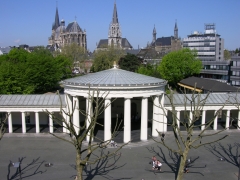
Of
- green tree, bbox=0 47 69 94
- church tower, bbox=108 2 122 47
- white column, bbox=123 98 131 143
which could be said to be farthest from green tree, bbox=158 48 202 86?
church tower, bbox=108 2 122 47

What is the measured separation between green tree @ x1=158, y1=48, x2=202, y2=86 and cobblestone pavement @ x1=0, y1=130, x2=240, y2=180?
161 feet

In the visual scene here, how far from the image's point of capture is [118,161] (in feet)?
87.9

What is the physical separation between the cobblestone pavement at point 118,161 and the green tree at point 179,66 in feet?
161

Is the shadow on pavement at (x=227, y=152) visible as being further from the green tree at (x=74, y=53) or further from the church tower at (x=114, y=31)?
the church tower at (x=114, y=31)

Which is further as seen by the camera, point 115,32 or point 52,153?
point 115,32

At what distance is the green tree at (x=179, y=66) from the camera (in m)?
81.2

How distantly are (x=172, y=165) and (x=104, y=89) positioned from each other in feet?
38.6

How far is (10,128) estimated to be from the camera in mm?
36531

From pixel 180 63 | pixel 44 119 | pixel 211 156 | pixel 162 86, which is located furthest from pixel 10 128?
pixel 180 63

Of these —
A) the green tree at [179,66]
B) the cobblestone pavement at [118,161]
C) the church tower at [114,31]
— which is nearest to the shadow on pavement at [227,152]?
the cobblestone pavement at [118,161]

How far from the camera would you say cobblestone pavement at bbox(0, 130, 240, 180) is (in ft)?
77.1

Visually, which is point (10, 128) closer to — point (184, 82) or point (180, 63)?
point (184, 82)

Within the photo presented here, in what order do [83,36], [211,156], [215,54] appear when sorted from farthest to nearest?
1. [83,36]
2. [215,54]
3. [211,156]

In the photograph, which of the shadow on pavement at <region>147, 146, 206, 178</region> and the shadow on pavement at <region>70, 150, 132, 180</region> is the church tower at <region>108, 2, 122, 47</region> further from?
the shadow on pavement at <region>70, 150, 132, 180</region>
